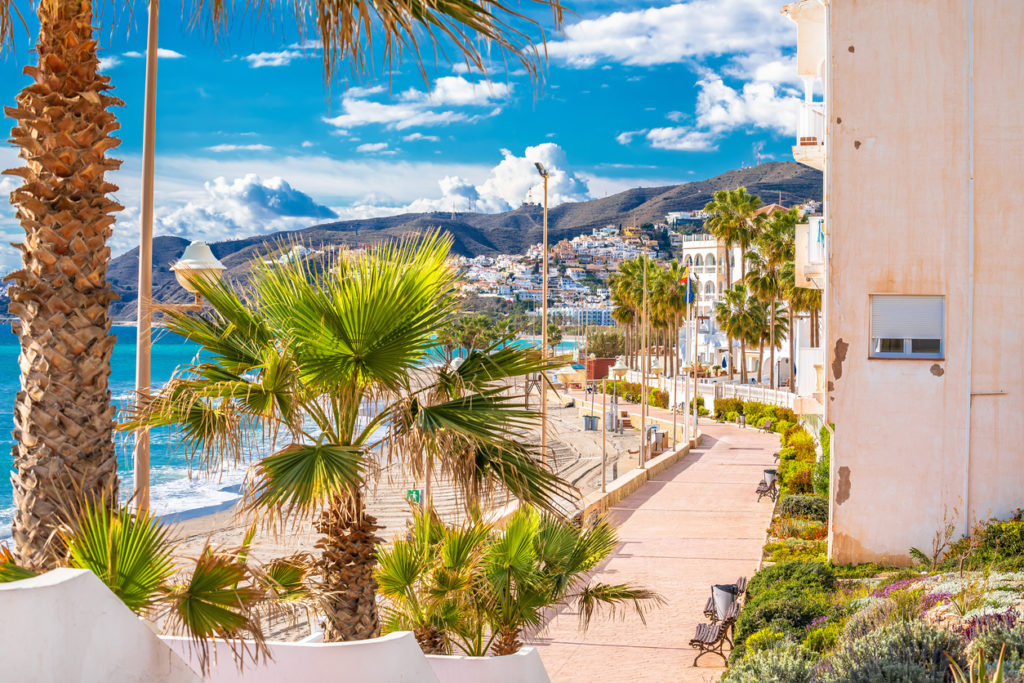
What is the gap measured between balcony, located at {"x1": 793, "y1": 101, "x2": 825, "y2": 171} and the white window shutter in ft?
15.2

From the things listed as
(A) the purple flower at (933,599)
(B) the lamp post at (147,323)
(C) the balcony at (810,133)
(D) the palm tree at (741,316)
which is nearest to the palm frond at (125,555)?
(B) the lamp post at (147,323)

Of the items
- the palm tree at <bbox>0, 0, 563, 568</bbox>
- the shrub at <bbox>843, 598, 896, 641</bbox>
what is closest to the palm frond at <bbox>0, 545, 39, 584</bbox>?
the palm tree at <bbox>0, 0, 563, 568</bbox>

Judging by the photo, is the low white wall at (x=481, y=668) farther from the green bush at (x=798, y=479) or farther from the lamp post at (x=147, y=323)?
the green bush at (x=798, y=479)

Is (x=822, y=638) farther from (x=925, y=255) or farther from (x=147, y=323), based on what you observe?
(x=147, y=323)

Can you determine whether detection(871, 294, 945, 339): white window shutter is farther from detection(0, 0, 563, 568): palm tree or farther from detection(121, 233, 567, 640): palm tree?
detection(0, 0, 563, 568): palm tree

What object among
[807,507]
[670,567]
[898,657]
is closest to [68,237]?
[898,657]

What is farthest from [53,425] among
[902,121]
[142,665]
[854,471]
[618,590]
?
[902,121]

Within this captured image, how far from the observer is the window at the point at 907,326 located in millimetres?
13789

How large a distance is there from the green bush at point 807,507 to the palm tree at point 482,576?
1263 centimetres

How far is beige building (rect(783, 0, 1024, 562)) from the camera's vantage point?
44.3ft

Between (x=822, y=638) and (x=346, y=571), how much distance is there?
5.40 meters

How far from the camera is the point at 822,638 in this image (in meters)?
9.16

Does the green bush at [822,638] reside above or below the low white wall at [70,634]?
below

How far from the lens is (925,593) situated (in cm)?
945
